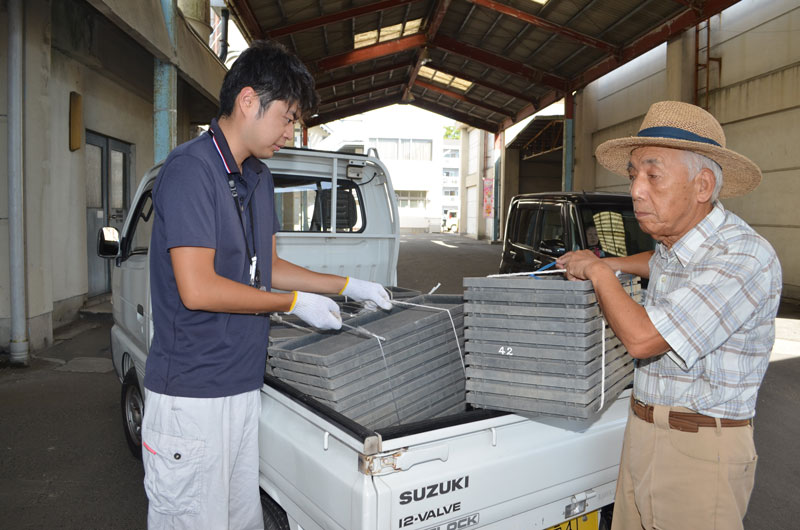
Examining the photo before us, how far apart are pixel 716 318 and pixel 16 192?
6.87 metres

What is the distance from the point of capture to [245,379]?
202 cm

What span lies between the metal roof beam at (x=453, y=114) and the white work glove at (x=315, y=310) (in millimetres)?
25436

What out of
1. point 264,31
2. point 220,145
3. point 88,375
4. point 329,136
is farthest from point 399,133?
point 220,145

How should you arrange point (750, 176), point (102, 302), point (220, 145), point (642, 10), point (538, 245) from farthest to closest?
point (642, 10) → point (102, 302) → point (538, 245) → point (220, 145) → point (750, 176)

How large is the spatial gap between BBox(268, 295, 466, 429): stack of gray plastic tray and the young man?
8.4 inches

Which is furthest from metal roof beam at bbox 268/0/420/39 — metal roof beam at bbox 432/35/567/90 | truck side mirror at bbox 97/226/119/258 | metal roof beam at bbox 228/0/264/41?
truck side mirror at bbox 97/226/119/258

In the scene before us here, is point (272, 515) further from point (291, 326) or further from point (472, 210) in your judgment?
point (472, 210)

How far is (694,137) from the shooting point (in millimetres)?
1724

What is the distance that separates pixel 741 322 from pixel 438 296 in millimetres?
1462

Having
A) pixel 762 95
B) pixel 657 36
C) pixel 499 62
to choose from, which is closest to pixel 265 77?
pixel 762 95

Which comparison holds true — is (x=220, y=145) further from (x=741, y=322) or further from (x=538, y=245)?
(x=538, y=245)

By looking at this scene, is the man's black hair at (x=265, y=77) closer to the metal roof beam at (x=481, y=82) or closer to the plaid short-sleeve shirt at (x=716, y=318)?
the plaid short-sleeve shirt at (x=716, y=318)

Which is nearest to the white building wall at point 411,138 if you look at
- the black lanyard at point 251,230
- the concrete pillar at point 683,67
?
the concrete pillar at point 683,67

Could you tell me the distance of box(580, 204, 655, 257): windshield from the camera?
20.4ft
